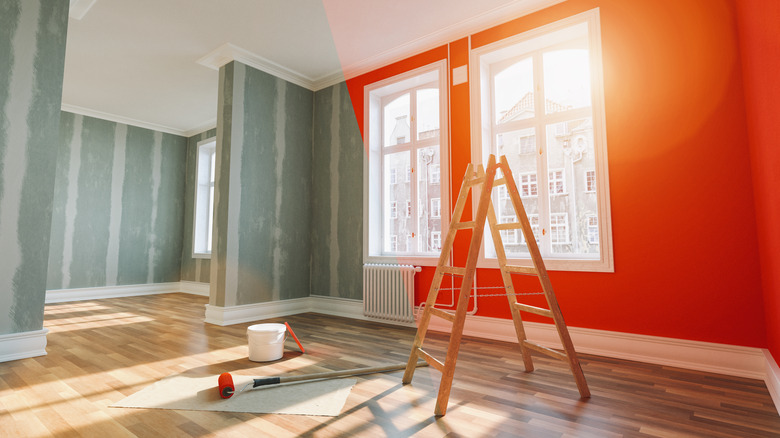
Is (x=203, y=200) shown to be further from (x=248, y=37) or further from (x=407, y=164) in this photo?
(x=407, y=164)

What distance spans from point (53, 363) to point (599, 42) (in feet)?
15.8

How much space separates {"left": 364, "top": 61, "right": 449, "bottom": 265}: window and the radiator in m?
0.19

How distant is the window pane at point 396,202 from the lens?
456 cm

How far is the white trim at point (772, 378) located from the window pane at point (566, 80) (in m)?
2.17

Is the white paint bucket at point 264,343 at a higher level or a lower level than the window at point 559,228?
lower

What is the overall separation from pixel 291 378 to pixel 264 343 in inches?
24.7

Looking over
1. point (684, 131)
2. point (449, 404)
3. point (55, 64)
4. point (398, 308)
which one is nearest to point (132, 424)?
point (449, 404)

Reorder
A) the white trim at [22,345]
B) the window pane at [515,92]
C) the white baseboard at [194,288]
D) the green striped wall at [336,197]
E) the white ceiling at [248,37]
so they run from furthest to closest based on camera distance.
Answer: the white baseboard at [194,288] → the green striped wall at [336,197] → the window pane at [515,92] → the white ceiling at [248,37] → the white trim at [22,345]

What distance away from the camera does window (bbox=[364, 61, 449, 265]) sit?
4238mm

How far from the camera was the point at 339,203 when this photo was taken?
5.03 m

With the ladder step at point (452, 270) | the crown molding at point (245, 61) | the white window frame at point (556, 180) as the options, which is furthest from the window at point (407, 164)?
the ladder step at point (452, 270)

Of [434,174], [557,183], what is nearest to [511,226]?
[557,183]

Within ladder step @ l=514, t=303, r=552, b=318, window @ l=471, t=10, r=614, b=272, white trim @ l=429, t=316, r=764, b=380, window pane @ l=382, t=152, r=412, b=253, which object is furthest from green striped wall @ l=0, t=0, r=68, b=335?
white trim @ l=429, t=316, r=764, b=380

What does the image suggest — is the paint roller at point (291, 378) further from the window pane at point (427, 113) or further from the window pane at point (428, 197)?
the window pane at point (427, 113)
